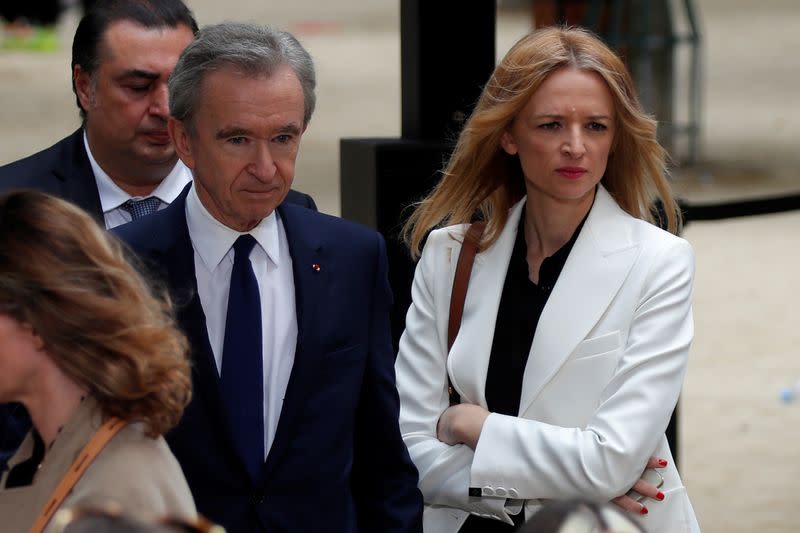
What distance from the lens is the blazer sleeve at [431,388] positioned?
307cm

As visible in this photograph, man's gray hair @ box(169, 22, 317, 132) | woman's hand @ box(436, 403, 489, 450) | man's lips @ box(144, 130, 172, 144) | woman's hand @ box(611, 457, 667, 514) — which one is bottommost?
woman's hand @ box(611, 457, 667, 514)

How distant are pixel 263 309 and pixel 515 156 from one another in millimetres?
876

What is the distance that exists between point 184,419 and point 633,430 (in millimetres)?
895

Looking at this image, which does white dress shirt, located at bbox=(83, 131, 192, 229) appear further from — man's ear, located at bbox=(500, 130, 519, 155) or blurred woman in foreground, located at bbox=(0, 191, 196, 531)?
blurred woman in foreground, located at bbox=(0, 191, 196, 531)

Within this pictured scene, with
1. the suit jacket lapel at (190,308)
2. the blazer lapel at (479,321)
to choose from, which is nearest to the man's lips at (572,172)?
the blazer lapel at (479,321)

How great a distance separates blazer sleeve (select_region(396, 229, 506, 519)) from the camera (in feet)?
10.1

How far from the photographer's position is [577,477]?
9.64ft

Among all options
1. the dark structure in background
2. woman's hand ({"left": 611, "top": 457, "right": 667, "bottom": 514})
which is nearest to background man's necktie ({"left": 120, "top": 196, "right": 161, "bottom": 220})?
woman's hand ({"left": 611, "top": 457, "right": 667, "bottom": 514})

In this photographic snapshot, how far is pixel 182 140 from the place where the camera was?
282cm

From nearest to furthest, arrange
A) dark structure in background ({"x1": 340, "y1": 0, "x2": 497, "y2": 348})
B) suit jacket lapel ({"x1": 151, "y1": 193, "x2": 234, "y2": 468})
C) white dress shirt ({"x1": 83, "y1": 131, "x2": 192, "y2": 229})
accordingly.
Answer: suit jacket lapel ({"x1": 151, "y1": 193, "x2": 234, "y2": 468}) < white dress shirt ({"x1": 83, "y1": 131, "x2": 192, "y2": 229}) < dark structure in background ({"x1": 340, "y1": 0, "x2": 497, "y2": 348})

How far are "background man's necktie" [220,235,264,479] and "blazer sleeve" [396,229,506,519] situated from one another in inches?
20.7

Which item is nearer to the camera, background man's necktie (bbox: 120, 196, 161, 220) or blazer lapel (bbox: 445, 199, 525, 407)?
blazer lapel (bbox: 445, 199, 525, 407)

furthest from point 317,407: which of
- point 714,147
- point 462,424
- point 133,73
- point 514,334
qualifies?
point 714,147

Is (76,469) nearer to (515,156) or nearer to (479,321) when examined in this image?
(479,321)
